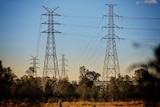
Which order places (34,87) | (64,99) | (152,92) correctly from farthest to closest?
(64,99)
(34,87)
(152,92)

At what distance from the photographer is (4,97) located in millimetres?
35094

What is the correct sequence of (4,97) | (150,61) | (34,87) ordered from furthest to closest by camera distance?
(34,87), (4,97), (150,61)

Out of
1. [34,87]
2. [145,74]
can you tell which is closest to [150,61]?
[145,74]

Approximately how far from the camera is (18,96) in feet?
118

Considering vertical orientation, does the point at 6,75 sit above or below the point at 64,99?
above

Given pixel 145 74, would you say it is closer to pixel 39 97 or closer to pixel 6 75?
pixel 39 97

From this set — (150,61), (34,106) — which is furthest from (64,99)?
(150,61)

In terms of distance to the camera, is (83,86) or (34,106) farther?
(83,86)

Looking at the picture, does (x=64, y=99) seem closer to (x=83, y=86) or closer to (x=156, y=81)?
(x=83, y=86)

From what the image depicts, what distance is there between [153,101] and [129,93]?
12009 millimetres

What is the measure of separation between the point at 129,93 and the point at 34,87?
973 cm

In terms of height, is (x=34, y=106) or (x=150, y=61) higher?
(x=150, y=61)

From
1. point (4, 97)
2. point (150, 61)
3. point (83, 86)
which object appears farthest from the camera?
point (83, 86)

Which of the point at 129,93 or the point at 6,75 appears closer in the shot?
the point at 129,93
